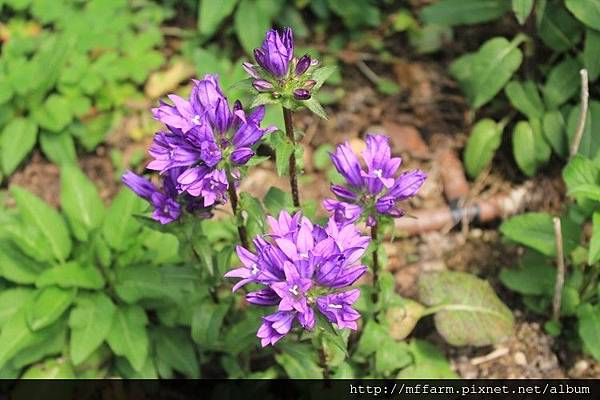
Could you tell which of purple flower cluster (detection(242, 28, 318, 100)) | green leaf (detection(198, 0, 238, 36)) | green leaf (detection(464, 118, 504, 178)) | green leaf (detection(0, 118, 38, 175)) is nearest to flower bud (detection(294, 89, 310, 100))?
purple flower cluster (detection(242, 28, 318, 100))

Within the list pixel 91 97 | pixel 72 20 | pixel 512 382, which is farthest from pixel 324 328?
pixel 72 20

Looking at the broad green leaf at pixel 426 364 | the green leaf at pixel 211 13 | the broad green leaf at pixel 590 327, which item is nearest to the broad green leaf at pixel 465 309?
the broad green leaf at pixel 426 364

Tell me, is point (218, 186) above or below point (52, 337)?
above

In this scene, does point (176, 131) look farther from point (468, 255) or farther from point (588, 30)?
point (588, 30)

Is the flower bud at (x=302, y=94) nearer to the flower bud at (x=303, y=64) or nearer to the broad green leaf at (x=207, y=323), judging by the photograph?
the flower bud at (x=303, y=64)

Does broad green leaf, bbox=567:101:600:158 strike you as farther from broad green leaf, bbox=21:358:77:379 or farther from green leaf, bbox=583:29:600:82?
broad green leaf, bbox=21:358:77:379

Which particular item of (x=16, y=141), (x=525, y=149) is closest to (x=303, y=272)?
(x=525, y=149)

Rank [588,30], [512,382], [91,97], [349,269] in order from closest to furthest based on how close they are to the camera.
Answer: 1. [349,269]
2. [512,382]
3. [588,30]
4. [91,97]
